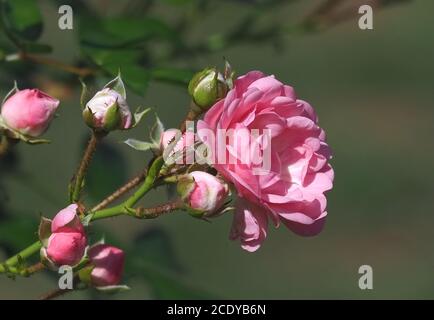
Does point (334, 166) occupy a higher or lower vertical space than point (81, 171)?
higher

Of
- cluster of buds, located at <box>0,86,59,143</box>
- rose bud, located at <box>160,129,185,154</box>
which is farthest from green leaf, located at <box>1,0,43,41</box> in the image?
rose bud, located at <box>160,129,185,154</box>

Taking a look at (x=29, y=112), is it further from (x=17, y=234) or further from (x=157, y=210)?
(x=17, y=234)

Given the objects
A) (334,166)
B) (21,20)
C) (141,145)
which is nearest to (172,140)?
(141,145)

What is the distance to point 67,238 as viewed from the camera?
86cm

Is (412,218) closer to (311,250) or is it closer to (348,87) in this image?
(311,250)

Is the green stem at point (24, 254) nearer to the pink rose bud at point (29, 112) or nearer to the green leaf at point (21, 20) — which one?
the pink rose bud at point (29, 112)

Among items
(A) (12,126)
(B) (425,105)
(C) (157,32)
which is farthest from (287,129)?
(B) (425,105)

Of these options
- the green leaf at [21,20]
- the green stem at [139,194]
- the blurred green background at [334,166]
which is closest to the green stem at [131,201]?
the green stem at [139,194]

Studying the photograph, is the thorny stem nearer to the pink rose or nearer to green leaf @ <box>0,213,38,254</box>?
the pink rose

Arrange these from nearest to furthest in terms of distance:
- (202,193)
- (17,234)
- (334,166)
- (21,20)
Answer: (202,193)
(21,20)
(17,234)
(334,166)

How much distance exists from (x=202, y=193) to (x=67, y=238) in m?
0.11

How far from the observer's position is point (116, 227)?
144 inches

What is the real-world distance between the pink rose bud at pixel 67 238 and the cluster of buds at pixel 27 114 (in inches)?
3.5

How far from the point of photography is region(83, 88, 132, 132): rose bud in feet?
2.92
